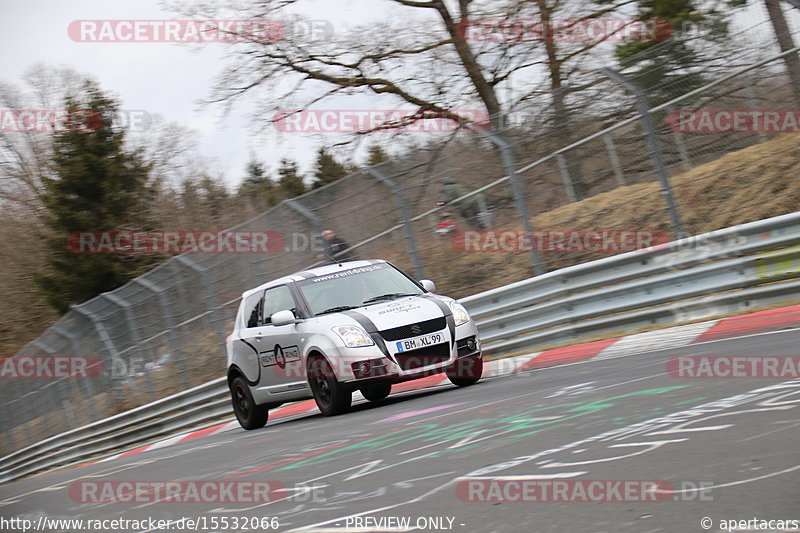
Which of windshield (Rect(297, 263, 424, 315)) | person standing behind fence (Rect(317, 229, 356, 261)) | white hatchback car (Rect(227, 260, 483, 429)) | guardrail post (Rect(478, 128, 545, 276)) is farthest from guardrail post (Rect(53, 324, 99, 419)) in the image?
guardrail post (Rect(478, 128, 545, 276))

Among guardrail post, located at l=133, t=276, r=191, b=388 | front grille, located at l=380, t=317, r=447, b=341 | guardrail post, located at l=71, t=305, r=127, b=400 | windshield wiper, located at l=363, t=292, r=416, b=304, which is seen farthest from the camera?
guardrail post, located at l=71, t=305, r=127, b=400

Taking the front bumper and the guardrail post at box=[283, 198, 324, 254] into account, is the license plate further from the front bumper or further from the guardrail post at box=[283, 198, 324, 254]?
the guardrail post at box=[283, 198, 324, 254]

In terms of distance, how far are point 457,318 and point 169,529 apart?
5.51 m

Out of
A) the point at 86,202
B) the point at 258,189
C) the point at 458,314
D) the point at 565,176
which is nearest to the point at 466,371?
the point at 458,314

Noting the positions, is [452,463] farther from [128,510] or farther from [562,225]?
[562,225]

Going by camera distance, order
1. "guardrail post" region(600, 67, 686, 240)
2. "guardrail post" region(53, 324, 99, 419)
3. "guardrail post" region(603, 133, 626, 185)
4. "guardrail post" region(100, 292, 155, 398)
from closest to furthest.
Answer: "guardrail post" region(600, 67, 686, 240), "guardrail post" region(603, 133, 626, 185), "guardrail post" region(100, 292, 155, 398), "guardrail post" region(53, 324, 99, 419)

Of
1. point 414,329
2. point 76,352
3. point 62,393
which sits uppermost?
point 76,352

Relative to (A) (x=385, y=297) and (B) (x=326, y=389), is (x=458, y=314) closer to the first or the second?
(A) (x=385, y=297)

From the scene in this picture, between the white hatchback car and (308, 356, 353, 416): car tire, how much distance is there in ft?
0.03

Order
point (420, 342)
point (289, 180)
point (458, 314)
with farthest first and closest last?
point (289, 180), point (458, 314), point (420, 342)

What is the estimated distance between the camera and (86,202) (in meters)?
39.7

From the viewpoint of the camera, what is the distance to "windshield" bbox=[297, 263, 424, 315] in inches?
432

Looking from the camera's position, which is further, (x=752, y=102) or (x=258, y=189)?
(x=258, y=189)

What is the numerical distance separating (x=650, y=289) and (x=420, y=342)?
3127mm
